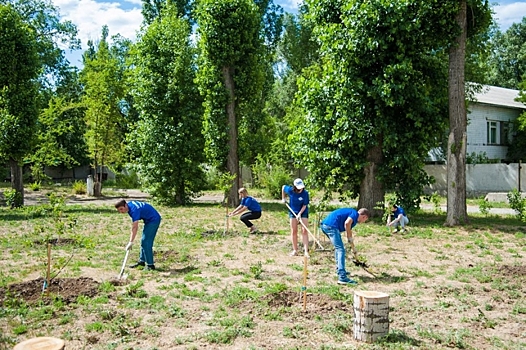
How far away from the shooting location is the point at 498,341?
6160mm

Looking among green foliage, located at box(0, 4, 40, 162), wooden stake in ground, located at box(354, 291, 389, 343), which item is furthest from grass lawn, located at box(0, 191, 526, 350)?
green foliage, located at box(0, 4, 40, 162)

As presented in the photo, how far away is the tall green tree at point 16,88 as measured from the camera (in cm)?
2042

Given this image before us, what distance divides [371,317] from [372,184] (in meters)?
11.3

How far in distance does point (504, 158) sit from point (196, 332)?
106 feet

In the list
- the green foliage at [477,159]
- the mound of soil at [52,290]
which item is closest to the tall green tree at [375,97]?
the mound of soil at [52,290]

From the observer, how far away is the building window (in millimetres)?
33094

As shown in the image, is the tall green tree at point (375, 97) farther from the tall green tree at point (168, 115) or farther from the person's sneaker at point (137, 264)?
the person's sneaker at point (137, 264)

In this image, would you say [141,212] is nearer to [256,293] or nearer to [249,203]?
[256,293]

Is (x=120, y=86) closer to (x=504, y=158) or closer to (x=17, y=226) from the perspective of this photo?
(x=17, y=226)

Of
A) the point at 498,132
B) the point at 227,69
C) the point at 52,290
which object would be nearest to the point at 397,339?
the point at 52,290

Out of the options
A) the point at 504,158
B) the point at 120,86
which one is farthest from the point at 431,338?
the point at 504,158

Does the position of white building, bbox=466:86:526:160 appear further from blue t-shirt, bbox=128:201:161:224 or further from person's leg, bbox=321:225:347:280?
blue t-shirt, bbox=128:201:161:224

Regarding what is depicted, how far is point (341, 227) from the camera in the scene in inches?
351

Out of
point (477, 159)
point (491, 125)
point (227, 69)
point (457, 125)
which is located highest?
point (227, 69)
